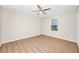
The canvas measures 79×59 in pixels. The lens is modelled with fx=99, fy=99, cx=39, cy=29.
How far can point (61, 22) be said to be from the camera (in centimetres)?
178

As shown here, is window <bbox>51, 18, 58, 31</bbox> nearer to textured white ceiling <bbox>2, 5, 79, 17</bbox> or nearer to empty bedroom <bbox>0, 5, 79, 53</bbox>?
empty bedroom <bbox>0, 5, 79, 53</bbox>

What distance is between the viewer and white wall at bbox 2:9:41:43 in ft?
5.60

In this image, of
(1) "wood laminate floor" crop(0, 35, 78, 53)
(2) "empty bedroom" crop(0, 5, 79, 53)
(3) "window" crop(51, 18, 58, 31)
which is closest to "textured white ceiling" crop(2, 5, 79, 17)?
(2) "empty bedroom" crop(0, 5, 79, 53)

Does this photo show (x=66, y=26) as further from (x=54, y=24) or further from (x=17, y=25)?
(x=17, y=25)

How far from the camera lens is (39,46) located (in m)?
1.77

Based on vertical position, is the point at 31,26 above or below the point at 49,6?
below

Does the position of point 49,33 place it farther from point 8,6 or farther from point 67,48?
point 8,6

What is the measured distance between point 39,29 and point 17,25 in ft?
1.33

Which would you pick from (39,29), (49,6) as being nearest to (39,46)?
(39,29)

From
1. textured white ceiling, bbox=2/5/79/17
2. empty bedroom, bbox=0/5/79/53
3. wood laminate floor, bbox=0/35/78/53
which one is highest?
textured white ceiling, bbox=2/5/79/17

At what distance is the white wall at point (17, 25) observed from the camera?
5.60 feet

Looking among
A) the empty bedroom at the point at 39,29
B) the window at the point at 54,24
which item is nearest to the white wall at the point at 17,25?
the empty bedroom at the point at 39,29

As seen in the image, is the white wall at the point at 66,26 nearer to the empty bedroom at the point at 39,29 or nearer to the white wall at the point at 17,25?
the empty bedroom at the point at 39,29
